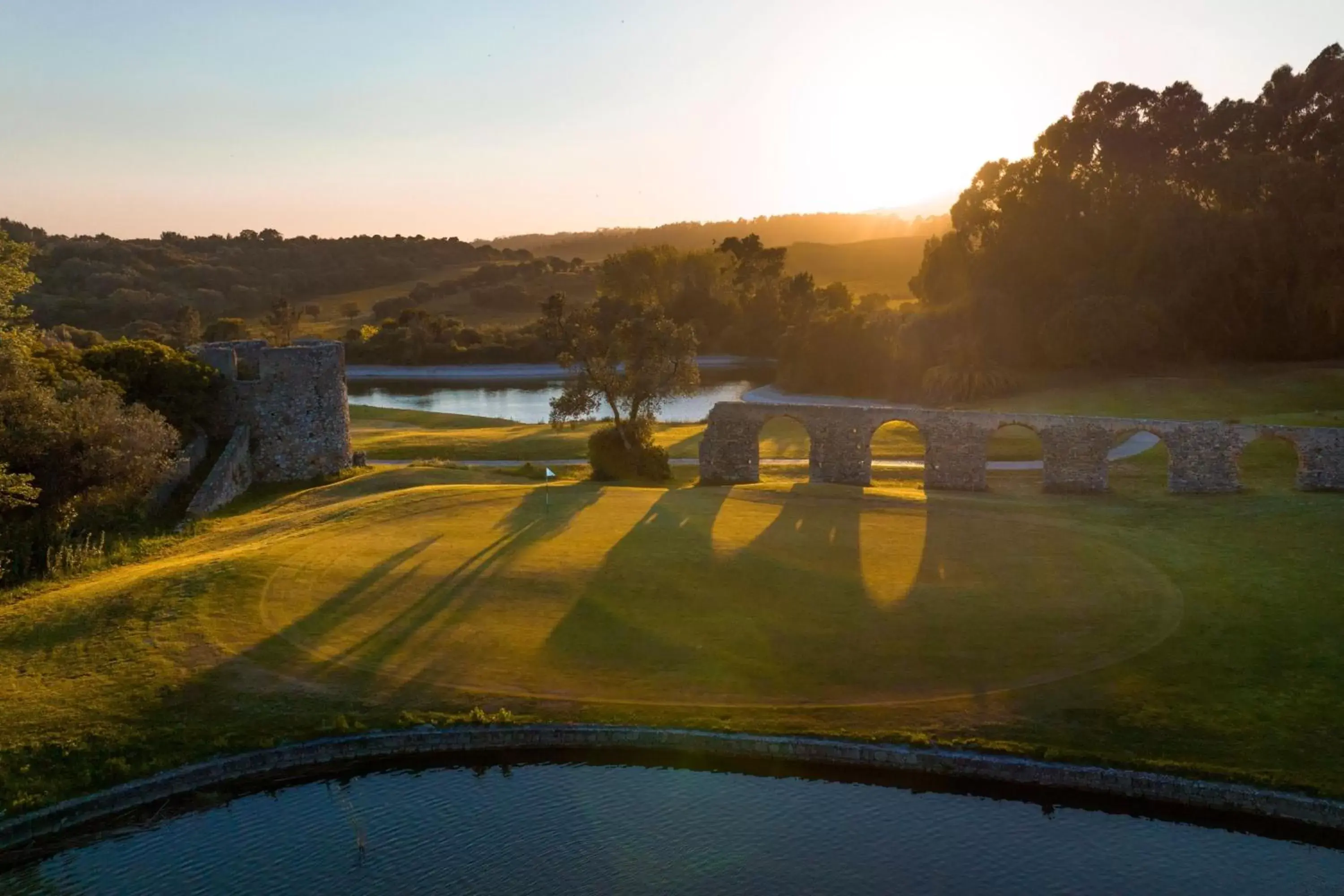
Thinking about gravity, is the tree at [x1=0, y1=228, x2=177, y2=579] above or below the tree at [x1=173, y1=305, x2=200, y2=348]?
below

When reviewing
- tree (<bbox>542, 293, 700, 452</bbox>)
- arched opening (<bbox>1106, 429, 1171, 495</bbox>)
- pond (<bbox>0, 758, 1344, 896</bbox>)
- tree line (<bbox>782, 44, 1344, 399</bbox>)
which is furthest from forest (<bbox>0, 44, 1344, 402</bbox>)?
pond (<bbox>0, 758, 1344, 896</bbox>)

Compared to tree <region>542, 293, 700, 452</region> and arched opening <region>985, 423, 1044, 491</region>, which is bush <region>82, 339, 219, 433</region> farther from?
arched opening <region>985, 423, 1044, 491</region>

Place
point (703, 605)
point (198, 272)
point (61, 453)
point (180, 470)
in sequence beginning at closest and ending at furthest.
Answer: point (703, 605), point (61, 453), point (180, 470), point (198, 272)

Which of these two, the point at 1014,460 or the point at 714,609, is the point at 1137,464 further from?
the point at 714,609

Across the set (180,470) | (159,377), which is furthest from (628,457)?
(159,377)

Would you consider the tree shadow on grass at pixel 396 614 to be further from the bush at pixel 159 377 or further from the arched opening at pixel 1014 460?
the arched opening at pixel 1014 460

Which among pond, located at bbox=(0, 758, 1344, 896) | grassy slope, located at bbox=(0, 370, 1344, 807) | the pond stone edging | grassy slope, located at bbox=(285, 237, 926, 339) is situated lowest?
A: pond, located at bbox=(0, 758, 1344, 896)

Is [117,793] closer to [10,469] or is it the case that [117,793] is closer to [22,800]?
[22,800]
